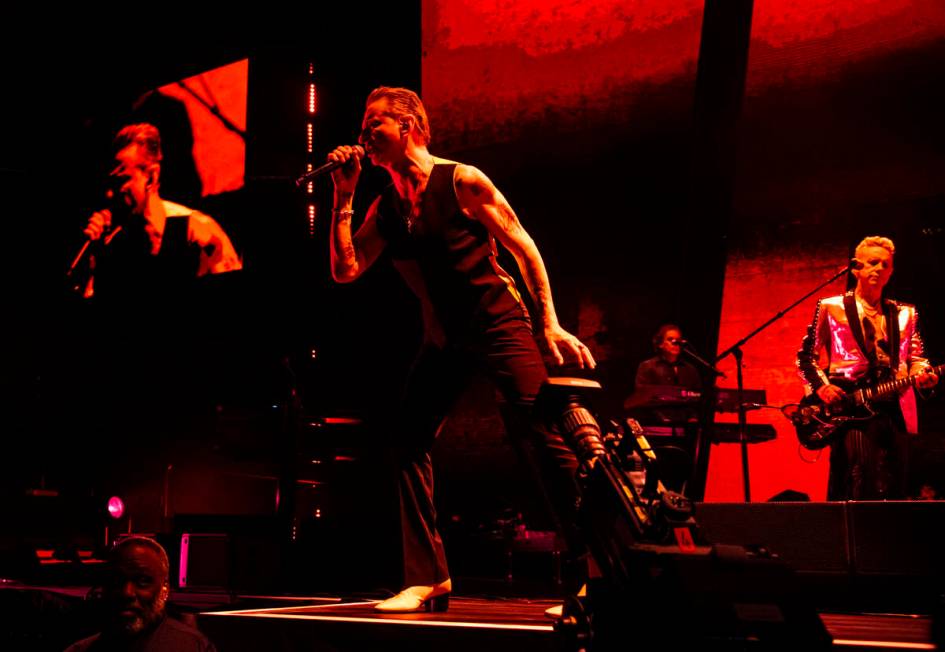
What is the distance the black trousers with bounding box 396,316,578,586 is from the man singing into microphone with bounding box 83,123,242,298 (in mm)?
6103

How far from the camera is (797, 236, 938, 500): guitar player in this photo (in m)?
5.05

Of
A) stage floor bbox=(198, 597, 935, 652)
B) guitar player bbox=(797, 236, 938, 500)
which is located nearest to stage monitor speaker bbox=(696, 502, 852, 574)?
stage floor bbox=(198, 597, 935, 652)

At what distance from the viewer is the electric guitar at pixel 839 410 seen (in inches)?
203

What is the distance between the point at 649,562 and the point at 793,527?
6.48ft

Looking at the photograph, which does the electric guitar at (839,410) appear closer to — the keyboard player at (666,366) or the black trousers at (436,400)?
the keyboard player at (666,366)

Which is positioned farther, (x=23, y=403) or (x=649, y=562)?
(x=23, y=403)

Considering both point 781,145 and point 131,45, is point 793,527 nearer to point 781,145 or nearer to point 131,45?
point 781,145

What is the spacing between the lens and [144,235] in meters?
9.60

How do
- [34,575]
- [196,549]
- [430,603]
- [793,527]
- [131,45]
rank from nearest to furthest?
[430,603]
[793,527]
[196,549]
[34,575]
[131,45]

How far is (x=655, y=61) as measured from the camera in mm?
7441

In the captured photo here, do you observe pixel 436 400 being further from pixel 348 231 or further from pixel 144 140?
pixel 144 140

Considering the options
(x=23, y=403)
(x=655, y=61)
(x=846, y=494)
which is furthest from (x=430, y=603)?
(x=23, y=403)

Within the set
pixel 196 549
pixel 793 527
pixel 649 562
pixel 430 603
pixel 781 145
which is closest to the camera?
pixel 649 562

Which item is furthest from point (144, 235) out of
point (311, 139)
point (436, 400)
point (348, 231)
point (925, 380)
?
point (925, 380)
